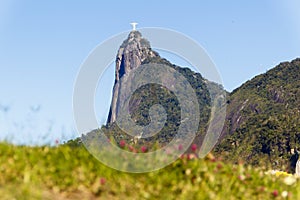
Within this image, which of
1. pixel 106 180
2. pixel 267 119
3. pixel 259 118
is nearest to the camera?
pixel 106 180

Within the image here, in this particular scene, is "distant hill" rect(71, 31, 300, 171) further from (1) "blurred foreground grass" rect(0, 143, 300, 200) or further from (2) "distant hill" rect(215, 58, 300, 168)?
(1) "blurred foreground grass" rect(0, 143, 300, 200)

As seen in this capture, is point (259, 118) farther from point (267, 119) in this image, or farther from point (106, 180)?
point (106, 180)

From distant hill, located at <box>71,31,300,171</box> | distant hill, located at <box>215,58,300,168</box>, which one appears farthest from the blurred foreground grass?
distant hill, located at <box>71,31,300,171</box>

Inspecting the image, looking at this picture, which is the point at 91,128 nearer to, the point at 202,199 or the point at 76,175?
the point at 76,175

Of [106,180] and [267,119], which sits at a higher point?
[267,119]

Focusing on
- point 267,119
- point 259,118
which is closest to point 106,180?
point 267,119
